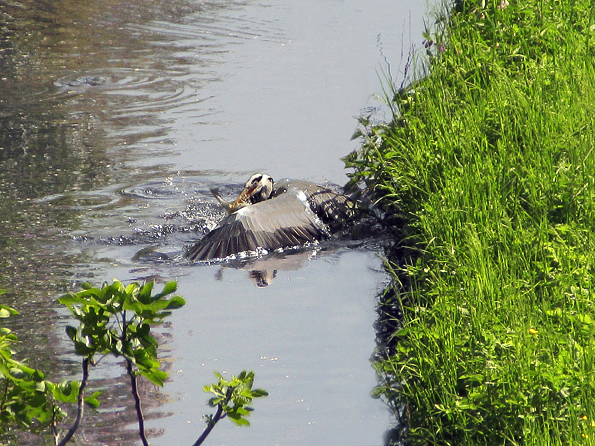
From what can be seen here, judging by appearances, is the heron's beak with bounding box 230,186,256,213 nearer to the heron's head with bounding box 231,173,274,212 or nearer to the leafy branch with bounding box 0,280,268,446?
the heron's head with bounding box 231,173,274,212

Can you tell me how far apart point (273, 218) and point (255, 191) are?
0.41 metres

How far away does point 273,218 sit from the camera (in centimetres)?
628

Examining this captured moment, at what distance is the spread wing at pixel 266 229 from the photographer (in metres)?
6.04

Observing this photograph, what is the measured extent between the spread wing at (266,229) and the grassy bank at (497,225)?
0.69 m

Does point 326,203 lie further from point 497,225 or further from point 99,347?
point 99,347

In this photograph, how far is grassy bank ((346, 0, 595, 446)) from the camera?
3.12 metres

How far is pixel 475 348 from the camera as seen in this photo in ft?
11.0

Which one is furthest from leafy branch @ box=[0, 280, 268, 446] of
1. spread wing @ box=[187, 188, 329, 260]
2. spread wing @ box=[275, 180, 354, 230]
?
spread wing @ box=[275, 180, 354, 230]

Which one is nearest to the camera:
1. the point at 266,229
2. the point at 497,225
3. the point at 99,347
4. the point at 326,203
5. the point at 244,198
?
the point at 99,347

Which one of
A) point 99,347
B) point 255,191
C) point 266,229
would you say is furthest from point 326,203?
point 99,347

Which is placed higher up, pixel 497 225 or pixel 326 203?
pixel 497 225

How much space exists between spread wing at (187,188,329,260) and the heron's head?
192mm

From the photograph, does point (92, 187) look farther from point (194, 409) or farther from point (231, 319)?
point (194, 409)

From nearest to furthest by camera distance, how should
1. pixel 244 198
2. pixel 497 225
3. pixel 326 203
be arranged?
pixel 497 225, pixel 244 198, pixel 326 203
